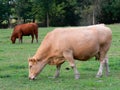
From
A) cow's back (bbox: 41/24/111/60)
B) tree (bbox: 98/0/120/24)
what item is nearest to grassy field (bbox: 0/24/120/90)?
cow's back (bbox: 41/24/111/60)

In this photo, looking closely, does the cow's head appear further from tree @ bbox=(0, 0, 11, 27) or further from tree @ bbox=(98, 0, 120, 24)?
tree @ bbox=(98, 0, 120, 24)

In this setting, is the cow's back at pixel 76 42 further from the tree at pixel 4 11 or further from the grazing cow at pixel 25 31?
the tree at pixel 4 11

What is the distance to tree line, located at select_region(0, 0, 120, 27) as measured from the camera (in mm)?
69000

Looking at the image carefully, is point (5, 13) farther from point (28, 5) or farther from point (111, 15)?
point (111, 15)

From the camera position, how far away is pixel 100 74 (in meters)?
13.2

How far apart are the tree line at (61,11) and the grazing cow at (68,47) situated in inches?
2156

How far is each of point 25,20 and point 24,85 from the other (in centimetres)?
6285

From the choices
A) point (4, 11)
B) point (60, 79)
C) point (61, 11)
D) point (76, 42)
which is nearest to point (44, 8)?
point (61, 11)

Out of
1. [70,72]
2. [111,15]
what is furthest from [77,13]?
[70,72]

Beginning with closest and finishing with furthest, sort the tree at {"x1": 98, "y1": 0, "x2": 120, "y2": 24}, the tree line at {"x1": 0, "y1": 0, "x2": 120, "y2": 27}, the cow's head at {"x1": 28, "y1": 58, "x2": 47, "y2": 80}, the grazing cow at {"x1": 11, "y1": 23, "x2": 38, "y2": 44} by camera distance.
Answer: the cow's head at {"x1": 28, "y1": 58, "x2": 47, "y2": 80} < the grazing cow at {"x1": 11, "y1": 23, "x2": 38, "y2": 44} < the tree line at {"x1": 0, "y1": 0, "x2": 120, "y2": 27} < the tree at {"x1": 98, "y1": 0, "x2": 120, "y2": 24}

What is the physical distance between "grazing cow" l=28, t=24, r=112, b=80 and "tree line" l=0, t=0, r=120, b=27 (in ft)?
180

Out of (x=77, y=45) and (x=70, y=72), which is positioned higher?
(x=77, y=45)

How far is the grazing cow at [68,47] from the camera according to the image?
12.9 m

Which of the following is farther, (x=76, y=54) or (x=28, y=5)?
(x=28, y=5)
